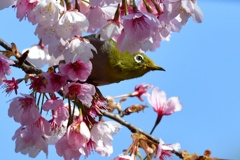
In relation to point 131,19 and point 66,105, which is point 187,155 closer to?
point 66,105

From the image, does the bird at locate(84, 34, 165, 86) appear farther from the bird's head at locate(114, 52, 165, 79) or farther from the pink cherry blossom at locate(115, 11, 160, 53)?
the pink cherry blossom at locate(115, 11, 160, 53)

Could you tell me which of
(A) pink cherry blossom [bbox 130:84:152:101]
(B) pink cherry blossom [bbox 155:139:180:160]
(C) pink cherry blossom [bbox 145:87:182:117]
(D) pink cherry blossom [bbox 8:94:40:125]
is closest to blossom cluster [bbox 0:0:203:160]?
(D) pink cherry blossom [bbox 8:94:40:125]

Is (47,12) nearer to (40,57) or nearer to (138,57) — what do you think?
(138,57)

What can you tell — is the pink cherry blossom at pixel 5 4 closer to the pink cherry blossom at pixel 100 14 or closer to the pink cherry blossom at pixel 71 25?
the pink cherry blossom at pixel 71 25

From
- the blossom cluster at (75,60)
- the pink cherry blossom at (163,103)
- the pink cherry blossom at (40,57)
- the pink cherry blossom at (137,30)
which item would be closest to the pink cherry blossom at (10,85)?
the blossom cluster at (75,60)

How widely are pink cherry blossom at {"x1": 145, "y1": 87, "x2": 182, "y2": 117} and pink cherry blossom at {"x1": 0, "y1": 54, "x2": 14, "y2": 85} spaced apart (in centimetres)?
119

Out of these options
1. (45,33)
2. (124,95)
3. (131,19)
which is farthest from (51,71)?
(124,95)

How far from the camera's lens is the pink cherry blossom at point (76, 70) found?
2.06m

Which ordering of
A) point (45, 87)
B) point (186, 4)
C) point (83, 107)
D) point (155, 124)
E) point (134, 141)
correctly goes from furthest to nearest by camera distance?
point (155, 124) → point (134, 141) → point (83, 107) → point (45, 87) → point (186, 4)

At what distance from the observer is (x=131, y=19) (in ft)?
6.76

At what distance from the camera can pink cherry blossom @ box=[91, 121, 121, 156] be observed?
2266mm

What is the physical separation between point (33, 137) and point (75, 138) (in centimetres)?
28

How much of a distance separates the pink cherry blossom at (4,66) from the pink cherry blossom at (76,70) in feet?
0.77

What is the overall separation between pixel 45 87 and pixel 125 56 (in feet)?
2.14
